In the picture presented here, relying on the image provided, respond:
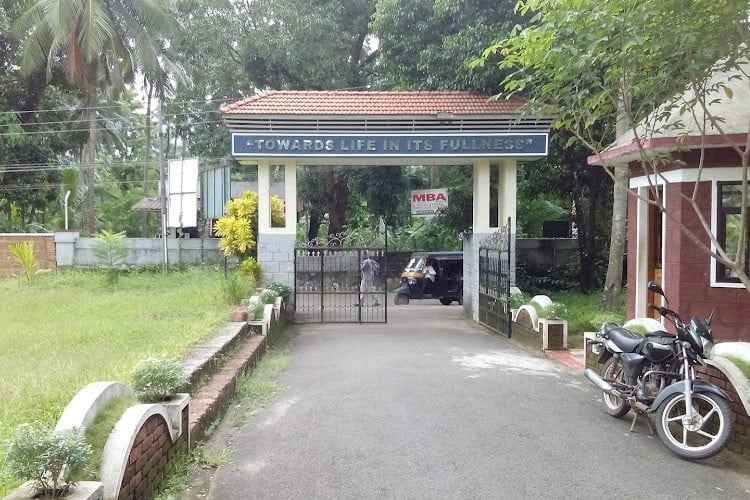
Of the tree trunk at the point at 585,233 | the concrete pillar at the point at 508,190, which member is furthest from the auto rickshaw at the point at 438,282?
the concrete pillar at the point at 508,190

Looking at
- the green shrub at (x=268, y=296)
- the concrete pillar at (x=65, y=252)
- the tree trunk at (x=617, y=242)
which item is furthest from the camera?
the concrete pillar at (x=65, y=252)

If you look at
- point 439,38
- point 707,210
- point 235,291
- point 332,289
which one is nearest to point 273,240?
point 332,289

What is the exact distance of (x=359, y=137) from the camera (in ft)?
47.3

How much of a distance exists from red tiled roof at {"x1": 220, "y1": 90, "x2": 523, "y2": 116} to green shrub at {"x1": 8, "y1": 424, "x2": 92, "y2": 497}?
455 inches

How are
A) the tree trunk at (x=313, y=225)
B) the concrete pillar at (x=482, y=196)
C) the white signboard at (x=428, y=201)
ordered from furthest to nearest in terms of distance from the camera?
1. the tree trunk at (x=313, y=225)
2. the white signboard at (x=428, y=201)
3. the concrete pillar at (x=482, y=196)

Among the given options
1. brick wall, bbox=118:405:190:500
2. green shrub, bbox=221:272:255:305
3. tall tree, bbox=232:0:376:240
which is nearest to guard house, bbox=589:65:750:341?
brick wall, bbox=118:405:190:500

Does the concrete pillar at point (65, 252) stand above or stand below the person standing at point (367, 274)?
above

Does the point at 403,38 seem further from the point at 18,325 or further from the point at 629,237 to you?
the point at 18,325

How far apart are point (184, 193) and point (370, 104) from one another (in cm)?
641

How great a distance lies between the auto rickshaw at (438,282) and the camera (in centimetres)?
2106

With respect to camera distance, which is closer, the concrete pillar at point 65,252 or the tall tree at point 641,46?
the tall tree at point 641,46

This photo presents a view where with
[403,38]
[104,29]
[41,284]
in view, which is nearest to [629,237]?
[403,38]

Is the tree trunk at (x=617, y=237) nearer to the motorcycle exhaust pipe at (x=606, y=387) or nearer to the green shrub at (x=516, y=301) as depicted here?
the green shrub at (x=516, y=301)

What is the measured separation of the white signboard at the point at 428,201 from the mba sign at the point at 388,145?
8866 millimetres
